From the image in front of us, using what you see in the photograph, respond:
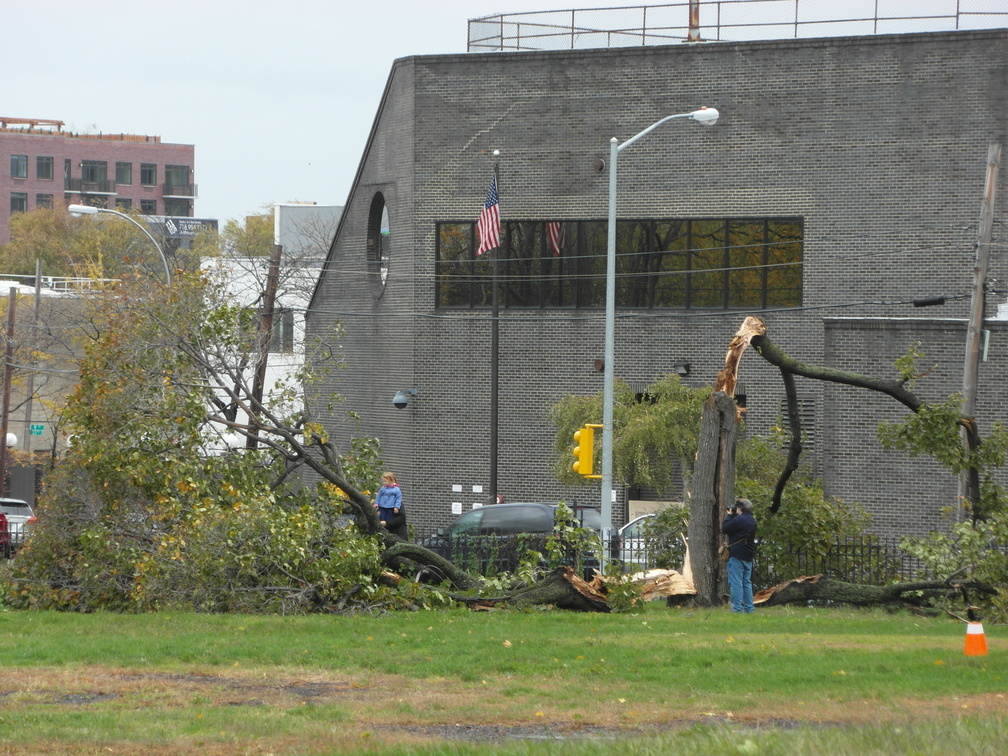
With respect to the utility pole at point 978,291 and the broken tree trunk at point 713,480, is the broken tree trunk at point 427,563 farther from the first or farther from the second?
the utility pole at point 978,291

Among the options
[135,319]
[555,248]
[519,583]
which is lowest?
[519,583]

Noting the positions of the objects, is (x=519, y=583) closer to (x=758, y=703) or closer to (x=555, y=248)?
(x=758, y=703)

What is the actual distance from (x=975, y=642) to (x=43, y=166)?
105 meters

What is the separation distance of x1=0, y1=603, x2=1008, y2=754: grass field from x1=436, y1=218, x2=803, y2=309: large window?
18002 millimetres

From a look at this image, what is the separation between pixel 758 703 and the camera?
9766mm

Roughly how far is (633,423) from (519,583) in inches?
492

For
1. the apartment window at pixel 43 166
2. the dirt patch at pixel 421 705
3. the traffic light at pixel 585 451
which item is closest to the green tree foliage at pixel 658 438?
the traffic light at pixel 585 451

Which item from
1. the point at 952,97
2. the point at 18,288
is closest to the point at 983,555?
the point at 952,97

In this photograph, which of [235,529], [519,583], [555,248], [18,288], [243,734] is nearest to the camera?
[243,734]

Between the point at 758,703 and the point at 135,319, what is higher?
the point at 135,319

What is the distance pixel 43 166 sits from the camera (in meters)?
106

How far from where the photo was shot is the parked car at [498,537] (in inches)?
778

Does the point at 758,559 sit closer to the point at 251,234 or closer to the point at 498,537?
the point at 498,537

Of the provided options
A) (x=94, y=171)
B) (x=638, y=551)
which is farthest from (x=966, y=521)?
(x=94, y=171)
